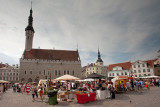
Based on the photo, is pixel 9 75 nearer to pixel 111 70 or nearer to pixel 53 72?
pixel 53 72

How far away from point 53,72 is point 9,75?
33.9 metres

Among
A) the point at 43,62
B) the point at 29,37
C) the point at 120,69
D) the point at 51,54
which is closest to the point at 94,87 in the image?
the point at 43,62

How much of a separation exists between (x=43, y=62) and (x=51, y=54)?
15.1ft

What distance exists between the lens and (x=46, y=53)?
4394 centimetres

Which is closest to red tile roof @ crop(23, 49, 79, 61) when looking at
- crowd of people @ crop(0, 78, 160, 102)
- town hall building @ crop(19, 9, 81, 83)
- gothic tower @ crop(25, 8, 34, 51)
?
town hall building @ crop(19, 9, 81, 83)

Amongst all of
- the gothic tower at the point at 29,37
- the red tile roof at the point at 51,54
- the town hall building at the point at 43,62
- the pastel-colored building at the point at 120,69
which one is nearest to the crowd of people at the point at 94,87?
the pastel-colored building at the point at 120,69

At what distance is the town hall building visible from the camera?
39062 mm

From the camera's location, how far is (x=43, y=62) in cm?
4147

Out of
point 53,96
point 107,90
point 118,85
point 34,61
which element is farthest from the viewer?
point 34,61

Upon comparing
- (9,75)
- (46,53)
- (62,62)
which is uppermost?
(46,53)

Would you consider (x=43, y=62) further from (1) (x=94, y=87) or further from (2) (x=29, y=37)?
(1) (x=94, y=87)

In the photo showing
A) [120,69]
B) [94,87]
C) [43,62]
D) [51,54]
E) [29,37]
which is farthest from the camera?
[120,69]

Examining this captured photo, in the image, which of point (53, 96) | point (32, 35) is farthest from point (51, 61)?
point (53, 96)

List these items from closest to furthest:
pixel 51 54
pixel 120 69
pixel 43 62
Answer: pixel 43 62 → pixel 51 54 → pixel 120 69
